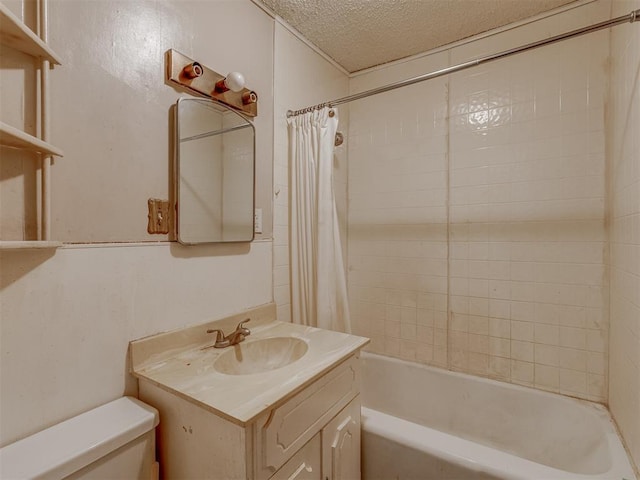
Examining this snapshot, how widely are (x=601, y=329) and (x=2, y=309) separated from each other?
238 cm

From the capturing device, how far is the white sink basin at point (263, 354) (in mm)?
1254

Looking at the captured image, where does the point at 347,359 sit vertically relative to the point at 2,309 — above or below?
below

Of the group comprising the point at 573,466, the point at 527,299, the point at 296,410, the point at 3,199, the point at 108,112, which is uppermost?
the point at 108,112

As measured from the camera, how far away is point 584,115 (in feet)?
5.25

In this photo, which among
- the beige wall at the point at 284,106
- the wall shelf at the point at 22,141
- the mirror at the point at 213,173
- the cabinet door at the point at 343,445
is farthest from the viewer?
the beige wall at the point at 284,106

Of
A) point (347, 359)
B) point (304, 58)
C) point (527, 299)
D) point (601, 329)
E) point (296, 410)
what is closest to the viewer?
point (296, 410)

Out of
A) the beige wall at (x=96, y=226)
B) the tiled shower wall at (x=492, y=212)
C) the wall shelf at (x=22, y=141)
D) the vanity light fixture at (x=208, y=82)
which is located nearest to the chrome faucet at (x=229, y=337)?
the beige wall at (x=96, y=226)

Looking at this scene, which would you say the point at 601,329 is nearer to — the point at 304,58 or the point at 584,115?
the point at 584,115

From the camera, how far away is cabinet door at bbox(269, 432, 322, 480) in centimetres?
93

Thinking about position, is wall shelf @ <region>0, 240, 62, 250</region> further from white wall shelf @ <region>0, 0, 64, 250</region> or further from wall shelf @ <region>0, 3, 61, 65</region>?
wall shelf @ <region>0, 3, 61, 65</region>

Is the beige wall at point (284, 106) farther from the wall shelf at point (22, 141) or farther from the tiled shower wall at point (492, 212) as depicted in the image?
the wall shelf at point (22, 141)

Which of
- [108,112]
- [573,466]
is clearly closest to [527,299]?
[573,466]

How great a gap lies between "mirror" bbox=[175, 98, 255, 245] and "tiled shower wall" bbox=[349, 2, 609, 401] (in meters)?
1.03

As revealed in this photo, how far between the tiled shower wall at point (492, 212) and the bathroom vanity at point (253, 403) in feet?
3.07
